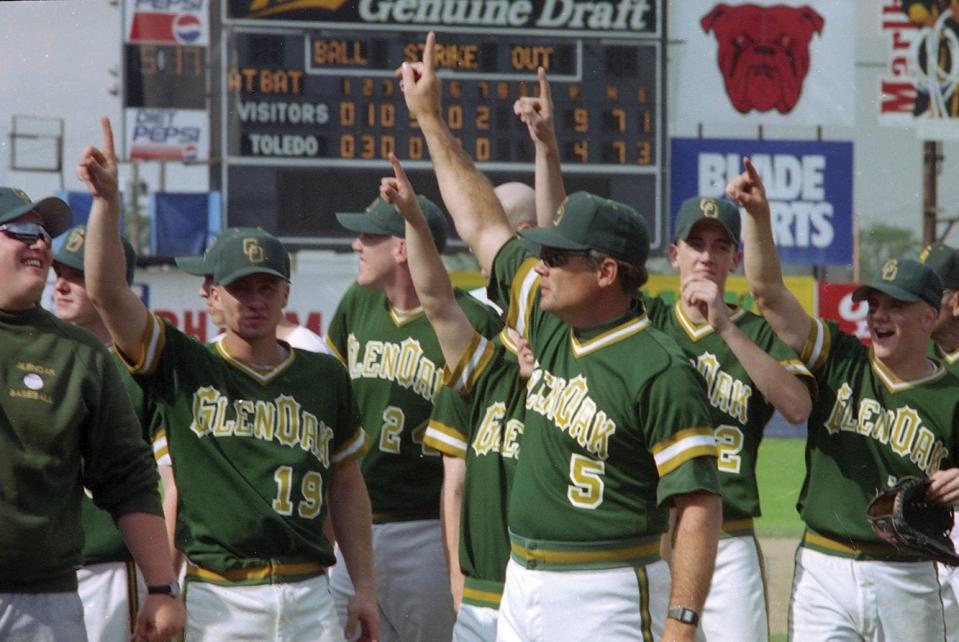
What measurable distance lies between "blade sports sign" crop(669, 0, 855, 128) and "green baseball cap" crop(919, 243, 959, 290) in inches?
617

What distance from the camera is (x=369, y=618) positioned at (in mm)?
4969

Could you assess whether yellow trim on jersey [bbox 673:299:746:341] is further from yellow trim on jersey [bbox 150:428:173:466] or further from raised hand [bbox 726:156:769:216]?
yellow trim on jersey [bbox 150:428:173:466]

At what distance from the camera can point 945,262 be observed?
6.75 m

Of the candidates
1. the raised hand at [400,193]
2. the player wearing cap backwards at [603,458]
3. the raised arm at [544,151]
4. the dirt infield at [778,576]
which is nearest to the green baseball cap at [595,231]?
the player wearing cap backwards at [603,458]

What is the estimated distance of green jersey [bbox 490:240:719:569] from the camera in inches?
165

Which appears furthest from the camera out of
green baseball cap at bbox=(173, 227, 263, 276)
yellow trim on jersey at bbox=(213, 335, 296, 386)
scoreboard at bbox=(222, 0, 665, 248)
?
scoreboard at bbox=(222, 0, 665, 248)

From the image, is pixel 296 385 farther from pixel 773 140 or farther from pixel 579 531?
pixel 773 140

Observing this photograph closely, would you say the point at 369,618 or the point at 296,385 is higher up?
the point at 296,385

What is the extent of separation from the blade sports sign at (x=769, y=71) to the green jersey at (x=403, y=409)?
16.6 m

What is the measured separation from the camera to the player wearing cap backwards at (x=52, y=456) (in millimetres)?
3854

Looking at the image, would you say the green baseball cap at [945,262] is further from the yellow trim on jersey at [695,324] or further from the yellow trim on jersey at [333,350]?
the yellow trim on jersey at [333,350]

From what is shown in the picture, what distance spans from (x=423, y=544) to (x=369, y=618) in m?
1.19

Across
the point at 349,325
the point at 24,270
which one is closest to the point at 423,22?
the point at 349,325

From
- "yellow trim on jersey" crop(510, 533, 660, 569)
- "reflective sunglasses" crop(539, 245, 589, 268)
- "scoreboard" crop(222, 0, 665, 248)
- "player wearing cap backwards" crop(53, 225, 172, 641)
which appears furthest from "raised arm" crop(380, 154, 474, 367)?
"scoreboard" crop(222, 0, 665, 248)
